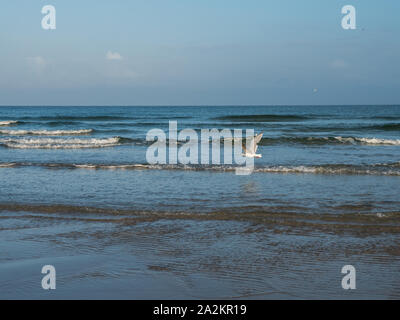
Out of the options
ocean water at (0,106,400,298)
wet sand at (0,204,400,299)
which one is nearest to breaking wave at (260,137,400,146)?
ocean water at (0,106,400,298)

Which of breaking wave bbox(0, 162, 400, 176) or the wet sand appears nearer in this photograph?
the wet sand

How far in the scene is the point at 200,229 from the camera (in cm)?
755

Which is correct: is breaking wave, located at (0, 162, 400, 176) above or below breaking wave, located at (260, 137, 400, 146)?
below

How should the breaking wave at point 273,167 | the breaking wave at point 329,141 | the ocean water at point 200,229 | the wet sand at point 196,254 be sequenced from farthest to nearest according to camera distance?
the breaking wave at point 329,141, the breaking wave at point 273,167, the ocean water at point 200,229, the wet sand at point 196,254

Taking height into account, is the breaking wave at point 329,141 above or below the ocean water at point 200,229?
above

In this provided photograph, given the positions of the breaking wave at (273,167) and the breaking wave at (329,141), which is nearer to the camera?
the breaking wave at (273,167)

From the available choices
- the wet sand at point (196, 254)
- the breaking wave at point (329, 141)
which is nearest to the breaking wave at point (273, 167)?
the wet sand at point (196, 254)

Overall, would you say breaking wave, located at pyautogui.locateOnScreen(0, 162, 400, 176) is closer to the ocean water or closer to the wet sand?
the ocean water

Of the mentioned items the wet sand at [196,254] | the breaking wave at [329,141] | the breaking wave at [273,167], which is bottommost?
the wet sand at [196,254]

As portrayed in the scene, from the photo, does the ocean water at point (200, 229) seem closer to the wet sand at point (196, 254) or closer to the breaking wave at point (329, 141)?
the wet sand at point (196, 254)

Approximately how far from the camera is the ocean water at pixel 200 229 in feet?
17.1

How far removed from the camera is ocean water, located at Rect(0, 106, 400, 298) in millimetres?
5219

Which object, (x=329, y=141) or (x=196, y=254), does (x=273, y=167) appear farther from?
(x=329, y=141)

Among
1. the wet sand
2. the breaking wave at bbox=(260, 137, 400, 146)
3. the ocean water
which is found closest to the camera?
the wet sand
